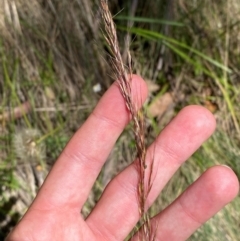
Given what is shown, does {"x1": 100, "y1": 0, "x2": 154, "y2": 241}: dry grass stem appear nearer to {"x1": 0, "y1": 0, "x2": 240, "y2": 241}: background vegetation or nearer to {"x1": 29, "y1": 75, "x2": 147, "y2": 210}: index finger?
{"x1": 29, "y1": 75, "x2": 147, "y2": 210}: index finger

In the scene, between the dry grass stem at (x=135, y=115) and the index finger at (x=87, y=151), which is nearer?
the dry grass stem at (x=135, y=115)

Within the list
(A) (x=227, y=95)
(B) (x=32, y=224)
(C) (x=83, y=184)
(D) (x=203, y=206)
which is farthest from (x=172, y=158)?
(A) (x=227, y=95)

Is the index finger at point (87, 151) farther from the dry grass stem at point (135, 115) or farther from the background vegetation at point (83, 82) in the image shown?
the background vegetation at point (83, 82)

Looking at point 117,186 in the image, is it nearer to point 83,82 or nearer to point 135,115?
point 135,115

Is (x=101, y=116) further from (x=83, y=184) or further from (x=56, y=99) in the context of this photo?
(x=56, y=99)

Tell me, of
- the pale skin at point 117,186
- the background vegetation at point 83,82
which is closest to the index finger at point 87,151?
the pale skin at point 117,186

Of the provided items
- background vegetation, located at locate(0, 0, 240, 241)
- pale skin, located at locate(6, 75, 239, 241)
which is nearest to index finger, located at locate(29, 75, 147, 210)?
pale skin, located at locate(6, 75, 239, 241)
